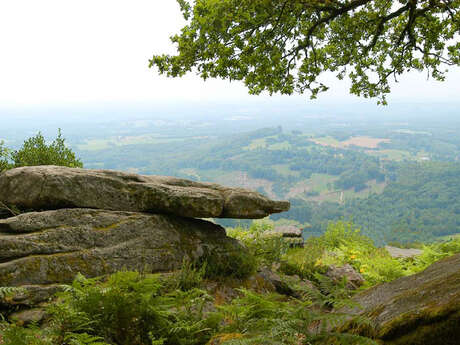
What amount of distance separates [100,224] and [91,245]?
1.87 feet

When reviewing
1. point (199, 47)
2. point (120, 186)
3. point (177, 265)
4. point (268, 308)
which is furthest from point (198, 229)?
point (199, 47)

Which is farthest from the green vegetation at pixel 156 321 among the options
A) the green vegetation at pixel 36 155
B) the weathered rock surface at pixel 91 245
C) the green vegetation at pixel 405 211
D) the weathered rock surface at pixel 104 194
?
the green vegetation at pixel 405 211

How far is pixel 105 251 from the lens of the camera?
714 cm

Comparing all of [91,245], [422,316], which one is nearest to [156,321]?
[422,316]

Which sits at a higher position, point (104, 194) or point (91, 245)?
point (104, 194)

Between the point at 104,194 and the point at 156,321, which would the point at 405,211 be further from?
the point at 156,321

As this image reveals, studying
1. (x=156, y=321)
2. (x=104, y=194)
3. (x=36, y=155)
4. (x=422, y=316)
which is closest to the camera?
(x=422, y=316)

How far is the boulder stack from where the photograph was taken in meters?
6.55

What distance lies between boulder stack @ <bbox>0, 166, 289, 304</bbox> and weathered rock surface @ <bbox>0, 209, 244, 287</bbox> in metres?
0.02

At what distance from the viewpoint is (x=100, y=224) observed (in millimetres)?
7574

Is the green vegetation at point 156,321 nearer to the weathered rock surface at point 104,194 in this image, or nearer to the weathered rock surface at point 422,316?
the weathered rock surface at point 422,316

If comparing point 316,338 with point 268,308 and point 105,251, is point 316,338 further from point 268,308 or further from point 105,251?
point 105,251

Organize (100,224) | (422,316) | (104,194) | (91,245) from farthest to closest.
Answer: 1. (104,194)
2. (100,224)
3. (91,245)
4. (422,316)

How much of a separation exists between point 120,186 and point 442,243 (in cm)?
1189
